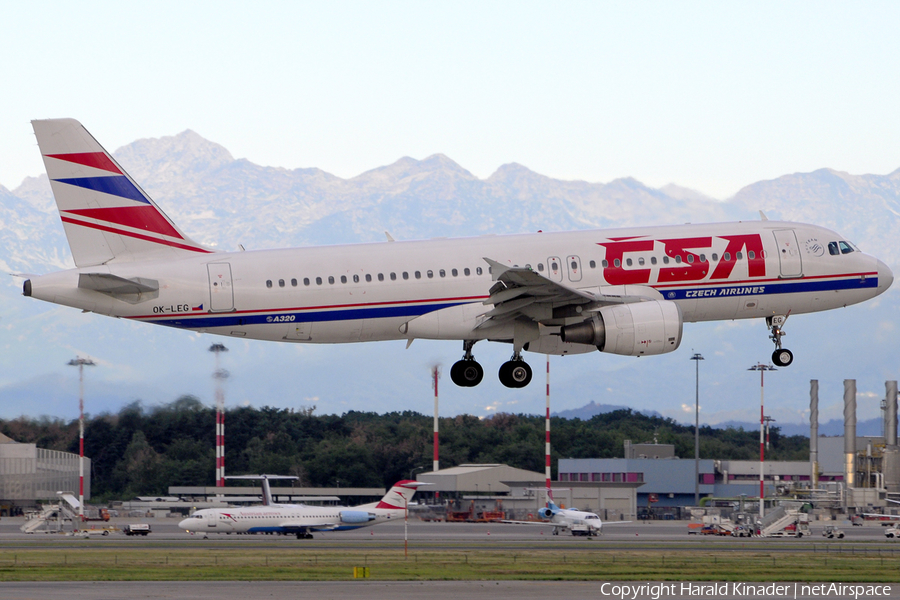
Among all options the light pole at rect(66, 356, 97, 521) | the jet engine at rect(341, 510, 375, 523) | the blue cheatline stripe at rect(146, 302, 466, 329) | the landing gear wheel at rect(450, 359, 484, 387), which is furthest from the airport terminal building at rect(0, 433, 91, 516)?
the landing gear wheel at rect(450, 359, 484, 387)

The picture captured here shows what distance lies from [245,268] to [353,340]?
15.3 ft

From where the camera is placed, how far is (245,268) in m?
38.8

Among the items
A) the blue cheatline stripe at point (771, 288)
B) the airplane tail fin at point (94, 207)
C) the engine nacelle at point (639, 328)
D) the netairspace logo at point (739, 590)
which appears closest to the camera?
the engine nacelle at point (639, 328)

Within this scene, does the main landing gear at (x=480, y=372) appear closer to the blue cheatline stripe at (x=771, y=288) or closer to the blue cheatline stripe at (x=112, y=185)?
→ the blue cheatline stripe at (x=771, y=288)

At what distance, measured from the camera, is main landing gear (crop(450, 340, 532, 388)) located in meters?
40.8

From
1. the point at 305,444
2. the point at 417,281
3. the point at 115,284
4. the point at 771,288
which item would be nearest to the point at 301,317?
the point at 417,281

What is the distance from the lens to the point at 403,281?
3891 cm

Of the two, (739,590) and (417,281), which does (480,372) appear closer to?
(417,281)

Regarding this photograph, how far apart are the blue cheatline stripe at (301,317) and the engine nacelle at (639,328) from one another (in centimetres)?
569

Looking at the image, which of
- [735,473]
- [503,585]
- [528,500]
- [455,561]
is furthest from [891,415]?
[503,585]

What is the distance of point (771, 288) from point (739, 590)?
39.6 feet

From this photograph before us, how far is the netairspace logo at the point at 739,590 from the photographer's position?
40719mm

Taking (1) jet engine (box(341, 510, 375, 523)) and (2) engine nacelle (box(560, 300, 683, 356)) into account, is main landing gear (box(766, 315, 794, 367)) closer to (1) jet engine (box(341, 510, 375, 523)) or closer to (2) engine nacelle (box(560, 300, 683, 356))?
(2) engine nacelle (box(560, 300, 683, 356))

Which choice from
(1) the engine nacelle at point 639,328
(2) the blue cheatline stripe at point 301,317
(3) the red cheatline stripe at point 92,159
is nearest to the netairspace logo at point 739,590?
(1) the engine nacelle at point 639,328
